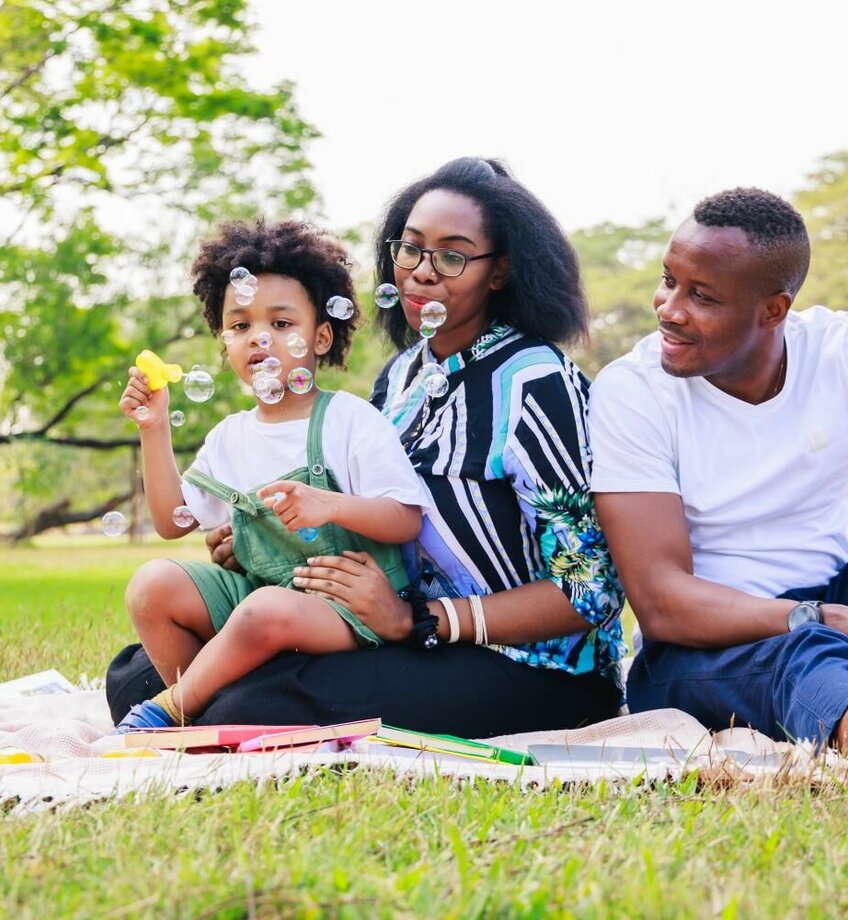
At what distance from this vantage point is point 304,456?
3.40 meters

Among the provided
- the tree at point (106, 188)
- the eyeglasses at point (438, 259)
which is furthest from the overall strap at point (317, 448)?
the tree at point (106, 188)

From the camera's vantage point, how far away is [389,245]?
388cm

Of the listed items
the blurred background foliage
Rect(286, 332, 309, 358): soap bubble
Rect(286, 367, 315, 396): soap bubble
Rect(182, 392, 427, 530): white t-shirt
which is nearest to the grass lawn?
Rect(182, 392, 427, 530): white t-shirt

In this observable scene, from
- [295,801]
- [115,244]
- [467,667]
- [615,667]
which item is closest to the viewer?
[295,801]

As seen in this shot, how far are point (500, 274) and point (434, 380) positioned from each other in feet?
1.32

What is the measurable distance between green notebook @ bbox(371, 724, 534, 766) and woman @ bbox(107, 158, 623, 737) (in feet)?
0.68

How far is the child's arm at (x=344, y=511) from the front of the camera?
10.1 feet

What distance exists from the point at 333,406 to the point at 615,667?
1.08m

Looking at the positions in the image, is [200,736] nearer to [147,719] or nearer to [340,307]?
[147,719]

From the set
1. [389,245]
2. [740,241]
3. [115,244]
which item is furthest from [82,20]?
[740,241]

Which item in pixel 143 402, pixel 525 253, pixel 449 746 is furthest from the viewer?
pixel 525 253

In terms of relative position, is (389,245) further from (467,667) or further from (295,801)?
(295,801)

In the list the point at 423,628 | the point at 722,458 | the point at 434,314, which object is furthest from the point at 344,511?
the point at 722,458

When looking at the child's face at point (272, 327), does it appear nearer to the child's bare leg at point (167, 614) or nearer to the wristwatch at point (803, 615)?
the child's bare leg at point (167, 614)
